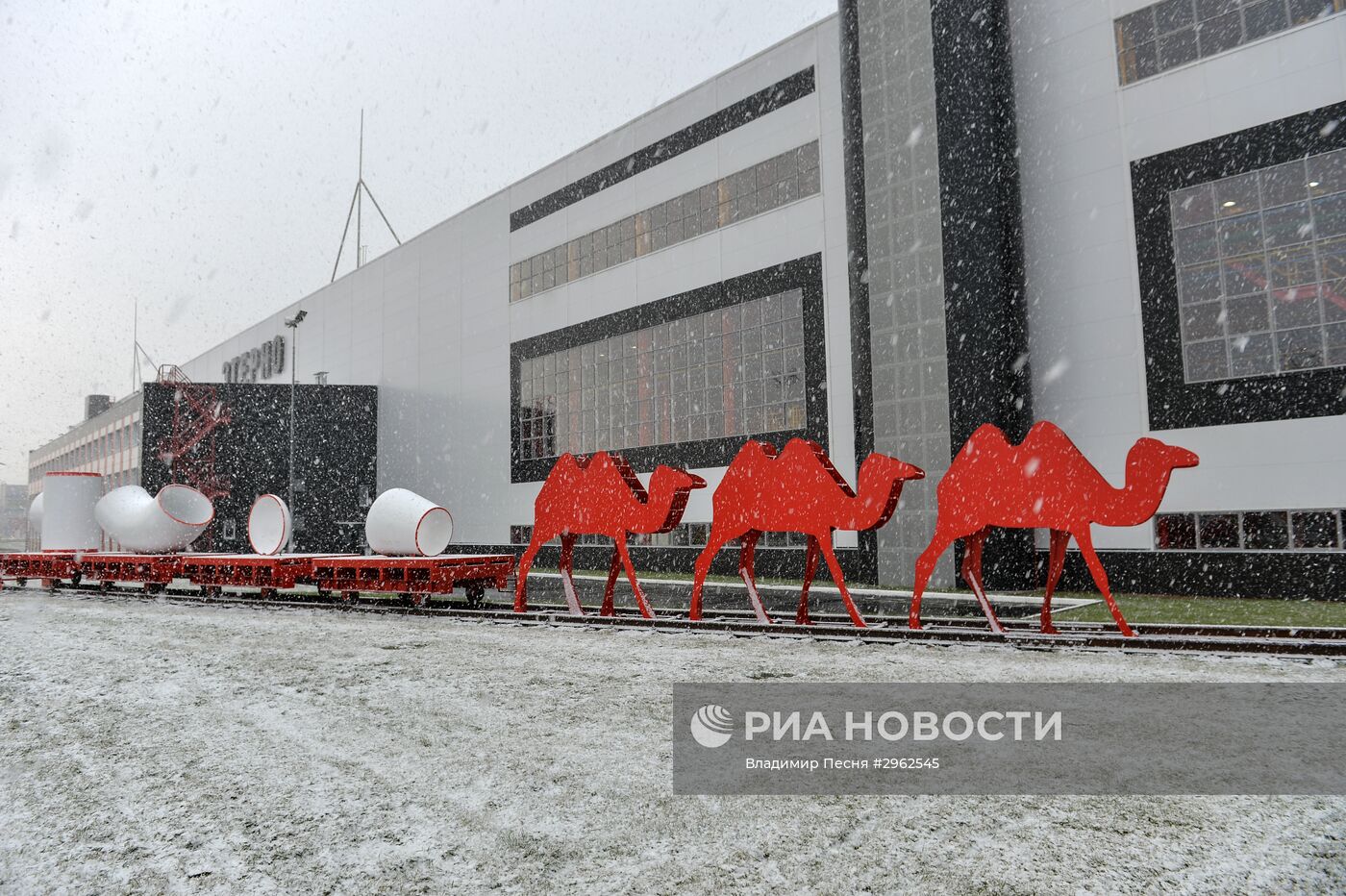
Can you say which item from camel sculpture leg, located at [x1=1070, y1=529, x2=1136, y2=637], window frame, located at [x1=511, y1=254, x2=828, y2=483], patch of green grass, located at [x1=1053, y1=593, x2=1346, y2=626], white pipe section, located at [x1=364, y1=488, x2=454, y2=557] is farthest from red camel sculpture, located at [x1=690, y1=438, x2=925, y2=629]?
window frame, located at [x1=511, y1=254, x2=828, y2=483]

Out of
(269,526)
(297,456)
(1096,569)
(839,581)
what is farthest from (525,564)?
(297,456)

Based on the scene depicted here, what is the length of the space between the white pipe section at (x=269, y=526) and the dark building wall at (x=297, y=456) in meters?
20.9

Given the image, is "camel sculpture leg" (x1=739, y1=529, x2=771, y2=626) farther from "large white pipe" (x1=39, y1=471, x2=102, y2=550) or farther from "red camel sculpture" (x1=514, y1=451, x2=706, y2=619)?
"large white pipe" (x1=39, y1=471, x2=102, y2=550)

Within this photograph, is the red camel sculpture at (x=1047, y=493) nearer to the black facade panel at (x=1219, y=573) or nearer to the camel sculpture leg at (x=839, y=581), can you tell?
the camel sculpture leg at (x=839, y=581)

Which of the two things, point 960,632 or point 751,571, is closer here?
point 960,632

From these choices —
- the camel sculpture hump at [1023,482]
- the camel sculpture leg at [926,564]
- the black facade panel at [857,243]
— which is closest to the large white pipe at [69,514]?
the black facade panel at [857,243]

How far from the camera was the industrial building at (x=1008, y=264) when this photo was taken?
16844mm

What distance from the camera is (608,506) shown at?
13.8 metres

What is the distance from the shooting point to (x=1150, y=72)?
18969 millimetres

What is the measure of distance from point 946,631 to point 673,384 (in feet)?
63.8

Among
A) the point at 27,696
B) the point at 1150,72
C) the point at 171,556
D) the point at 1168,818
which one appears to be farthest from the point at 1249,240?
the point at 171,556

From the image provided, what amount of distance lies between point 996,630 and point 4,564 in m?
27.2

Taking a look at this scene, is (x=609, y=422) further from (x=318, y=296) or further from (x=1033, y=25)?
(x=318, y=296)

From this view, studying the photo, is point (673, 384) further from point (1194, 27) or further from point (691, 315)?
point (1194, 27)
